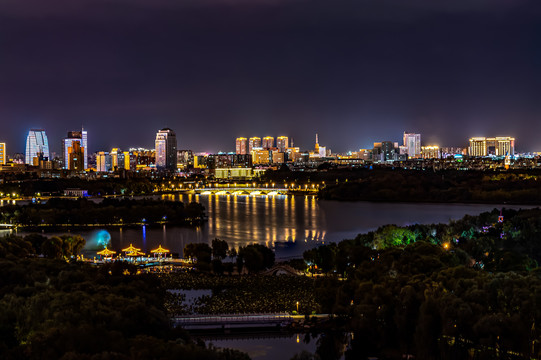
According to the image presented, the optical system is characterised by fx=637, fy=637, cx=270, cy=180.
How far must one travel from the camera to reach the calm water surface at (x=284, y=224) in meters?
14.9

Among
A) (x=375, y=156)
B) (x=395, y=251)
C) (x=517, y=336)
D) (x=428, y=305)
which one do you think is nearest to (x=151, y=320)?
(x=428, y=305)

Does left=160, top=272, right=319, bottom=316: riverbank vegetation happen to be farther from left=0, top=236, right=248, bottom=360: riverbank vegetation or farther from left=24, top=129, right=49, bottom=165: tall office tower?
left=24, top=129, right=49, bottom=165: tall office tower

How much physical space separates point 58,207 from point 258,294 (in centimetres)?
1392

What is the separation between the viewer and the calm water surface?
48.8ft

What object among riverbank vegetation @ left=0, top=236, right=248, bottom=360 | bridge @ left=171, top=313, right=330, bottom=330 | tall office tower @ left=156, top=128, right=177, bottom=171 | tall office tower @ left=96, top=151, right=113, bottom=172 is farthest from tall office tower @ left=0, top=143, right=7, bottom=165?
bridge @ left=171, top=313, right=330, bottom=330

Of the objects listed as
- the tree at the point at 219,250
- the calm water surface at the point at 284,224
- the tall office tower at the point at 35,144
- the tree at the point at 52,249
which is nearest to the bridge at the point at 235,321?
the tree at the point at 219,250

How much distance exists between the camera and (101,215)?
19.0 meters

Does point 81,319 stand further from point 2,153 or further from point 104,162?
point 2,153

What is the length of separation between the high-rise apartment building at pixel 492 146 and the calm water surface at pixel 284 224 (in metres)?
50.7

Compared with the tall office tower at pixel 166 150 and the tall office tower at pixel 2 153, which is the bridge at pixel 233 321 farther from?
the tall office tower at pixel 2 153

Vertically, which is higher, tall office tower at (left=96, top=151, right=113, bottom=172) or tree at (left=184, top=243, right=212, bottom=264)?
tall office tower at (left=96, top=151, right=113, bottom=172)

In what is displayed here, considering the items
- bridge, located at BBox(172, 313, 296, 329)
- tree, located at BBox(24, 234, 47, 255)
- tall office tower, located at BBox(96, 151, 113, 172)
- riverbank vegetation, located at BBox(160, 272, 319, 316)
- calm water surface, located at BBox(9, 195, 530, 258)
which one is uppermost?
tall office tower, located at BBox(96, 151, 113, 172)

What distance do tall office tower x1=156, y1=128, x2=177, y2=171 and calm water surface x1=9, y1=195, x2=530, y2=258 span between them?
144 feet

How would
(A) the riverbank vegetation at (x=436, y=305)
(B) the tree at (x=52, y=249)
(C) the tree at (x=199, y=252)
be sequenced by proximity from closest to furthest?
(A) the riverbank vegetation at (x=436, y=305) < (C) the tree at (x=199, y=252) < (B) the tree at (x=52, y=249)
